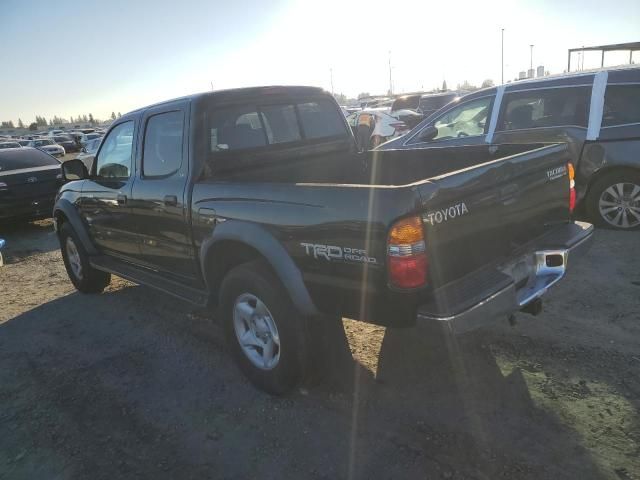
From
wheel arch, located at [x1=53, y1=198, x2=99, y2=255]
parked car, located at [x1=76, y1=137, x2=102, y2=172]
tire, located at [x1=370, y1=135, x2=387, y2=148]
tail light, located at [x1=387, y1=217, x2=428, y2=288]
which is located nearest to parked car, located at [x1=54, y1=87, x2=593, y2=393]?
tail light, located at [x1=387, y1=217, x2=428, y2=288]

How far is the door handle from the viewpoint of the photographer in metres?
3.79

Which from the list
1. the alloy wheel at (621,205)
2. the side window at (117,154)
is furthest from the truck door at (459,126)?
the side window at (117,154)

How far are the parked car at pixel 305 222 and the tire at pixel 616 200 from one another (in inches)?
109

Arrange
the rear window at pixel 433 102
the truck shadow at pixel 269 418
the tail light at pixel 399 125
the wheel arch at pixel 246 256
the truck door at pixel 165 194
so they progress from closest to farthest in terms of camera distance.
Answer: the truck shadow at pixel 269 418 < the wheel arch at pixel 246 256 < the truck door at pixel 165 194 < the tail light at pixel 399 125 < the rear window at pixel 433 102

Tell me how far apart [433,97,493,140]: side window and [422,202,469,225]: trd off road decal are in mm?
4768

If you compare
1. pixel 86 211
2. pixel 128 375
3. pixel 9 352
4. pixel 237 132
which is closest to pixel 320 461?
pixel 128 375

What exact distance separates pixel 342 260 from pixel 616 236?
15.2 ft

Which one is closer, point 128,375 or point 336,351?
point 336,351

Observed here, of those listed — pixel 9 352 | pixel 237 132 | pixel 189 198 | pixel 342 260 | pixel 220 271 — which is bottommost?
pixel 9 352

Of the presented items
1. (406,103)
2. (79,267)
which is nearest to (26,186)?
(79,267)

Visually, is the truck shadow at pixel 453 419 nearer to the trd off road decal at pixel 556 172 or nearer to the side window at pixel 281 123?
the trd off road decal at pixel 556 172

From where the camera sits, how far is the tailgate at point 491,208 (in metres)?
2.54

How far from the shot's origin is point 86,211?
17.3ft

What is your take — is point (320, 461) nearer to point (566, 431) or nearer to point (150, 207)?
point (566, 431)
